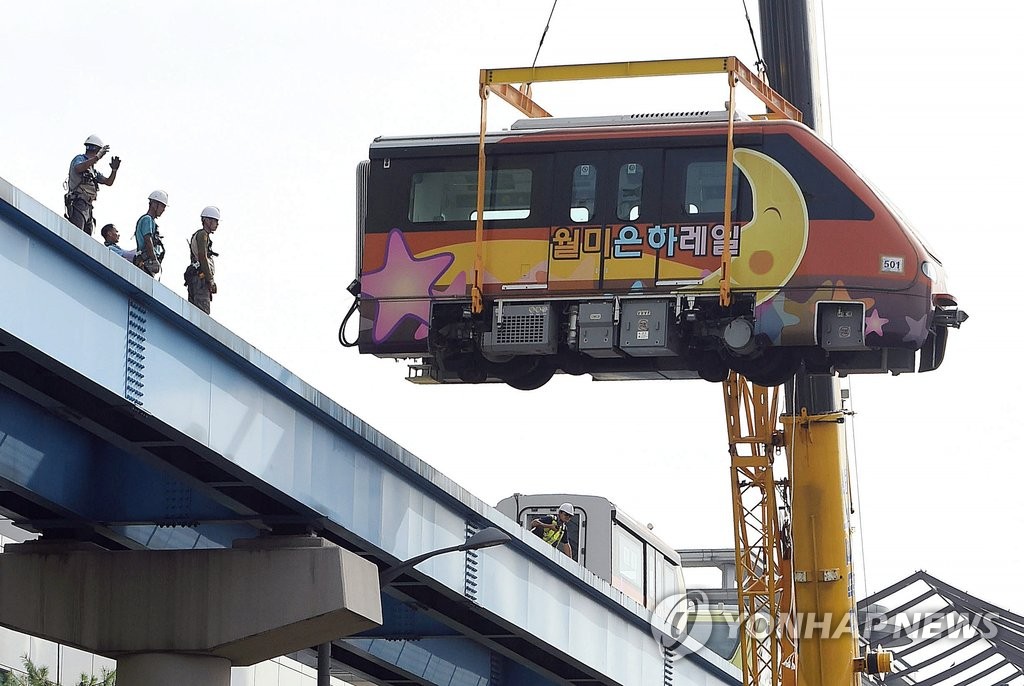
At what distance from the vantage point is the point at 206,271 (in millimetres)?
18688

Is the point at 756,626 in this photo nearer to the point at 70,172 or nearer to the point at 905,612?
the point at 70,172

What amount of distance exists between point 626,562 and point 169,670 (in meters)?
16.7

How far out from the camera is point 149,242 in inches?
718

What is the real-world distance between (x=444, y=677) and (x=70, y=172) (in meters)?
14.4

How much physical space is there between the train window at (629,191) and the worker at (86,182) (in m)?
6.69

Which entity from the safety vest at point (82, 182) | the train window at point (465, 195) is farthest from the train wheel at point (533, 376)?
the safety vest at point (82, 182)

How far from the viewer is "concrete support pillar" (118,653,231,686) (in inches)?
790

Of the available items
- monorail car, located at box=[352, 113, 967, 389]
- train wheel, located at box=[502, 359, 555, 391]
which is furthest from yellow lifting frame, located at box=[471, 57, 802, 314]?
train wheel, located at box=[502, 359, 555, 391]

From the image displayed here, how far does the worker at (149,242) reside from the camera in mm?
18172

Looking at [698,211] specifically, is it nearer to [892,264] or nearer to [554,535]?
[892,264]

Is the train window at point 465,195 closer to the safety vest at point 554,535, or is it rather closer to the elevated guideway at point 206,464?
the elevated guideway at point 206,464

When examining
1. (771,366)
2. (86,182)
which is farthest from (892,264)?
(86,182)

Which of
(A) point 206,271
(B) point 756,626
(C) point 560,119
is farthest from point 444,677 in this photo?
(A) point 206,271

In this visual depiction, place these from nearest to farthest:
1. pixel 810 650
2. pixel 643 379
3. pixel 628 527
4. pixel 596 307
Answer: pixel 596 307 < pixel 643 379 < pixel 810 650 < pixel 628 527
